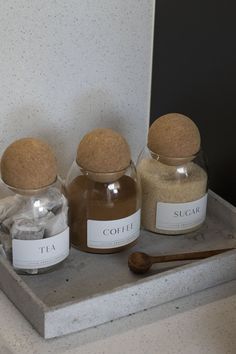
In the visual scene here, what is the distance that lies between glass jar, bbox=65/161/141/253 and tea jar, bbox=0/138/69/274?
3cm

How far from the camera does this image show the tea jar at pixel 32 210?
81 cm

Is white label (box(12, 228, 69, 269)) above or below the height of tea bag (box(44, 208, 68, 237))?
below

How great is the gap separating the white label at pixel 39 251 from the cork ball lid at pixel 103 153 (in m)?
0.09

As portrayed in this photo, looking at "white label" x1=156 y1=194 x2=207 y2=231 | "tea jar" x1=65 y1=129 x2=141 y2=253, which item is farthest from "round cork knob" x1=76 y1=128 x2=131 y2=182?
"white label" x1=156 y1=194 x2=207 y2=231

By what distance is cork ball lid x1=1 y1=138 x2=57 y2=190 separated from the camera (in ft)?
2.65

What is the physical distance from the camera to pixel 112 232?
887mm

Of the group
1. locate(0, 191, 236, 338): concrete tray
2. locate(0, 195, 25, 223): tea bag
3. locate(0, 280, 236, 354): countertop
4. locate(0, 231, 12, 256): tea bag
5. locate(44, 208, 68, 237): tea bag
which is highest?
locate(0, 195, 25, 223): tea bag

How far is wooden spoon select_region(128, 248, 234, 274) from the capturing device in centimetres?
88

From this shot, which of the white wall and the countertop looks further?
the white wall

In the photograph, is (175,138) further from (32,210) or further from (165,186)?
(32,210)

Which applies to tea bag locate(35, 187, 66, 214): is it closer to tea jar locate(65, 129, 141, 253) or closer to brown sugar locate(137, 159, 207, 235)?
tea jar locate(65, 129, 141, 253)

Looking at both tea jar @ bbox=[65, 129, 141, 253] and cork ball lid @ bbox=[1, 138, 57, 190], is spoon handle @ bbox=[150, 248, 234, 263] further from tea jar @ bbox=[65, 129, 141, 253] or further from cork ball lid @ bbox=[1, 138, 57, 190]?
cork ball lid @ bbox=[1, 138, 57, 190]

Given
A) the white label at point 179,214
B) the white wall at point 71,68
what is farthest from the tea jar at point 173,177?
the white wall at point 71,68

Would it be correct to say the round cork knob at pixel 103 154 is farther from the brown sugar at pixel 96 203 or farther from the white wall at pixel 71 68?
the white wall at pixel 71 68
